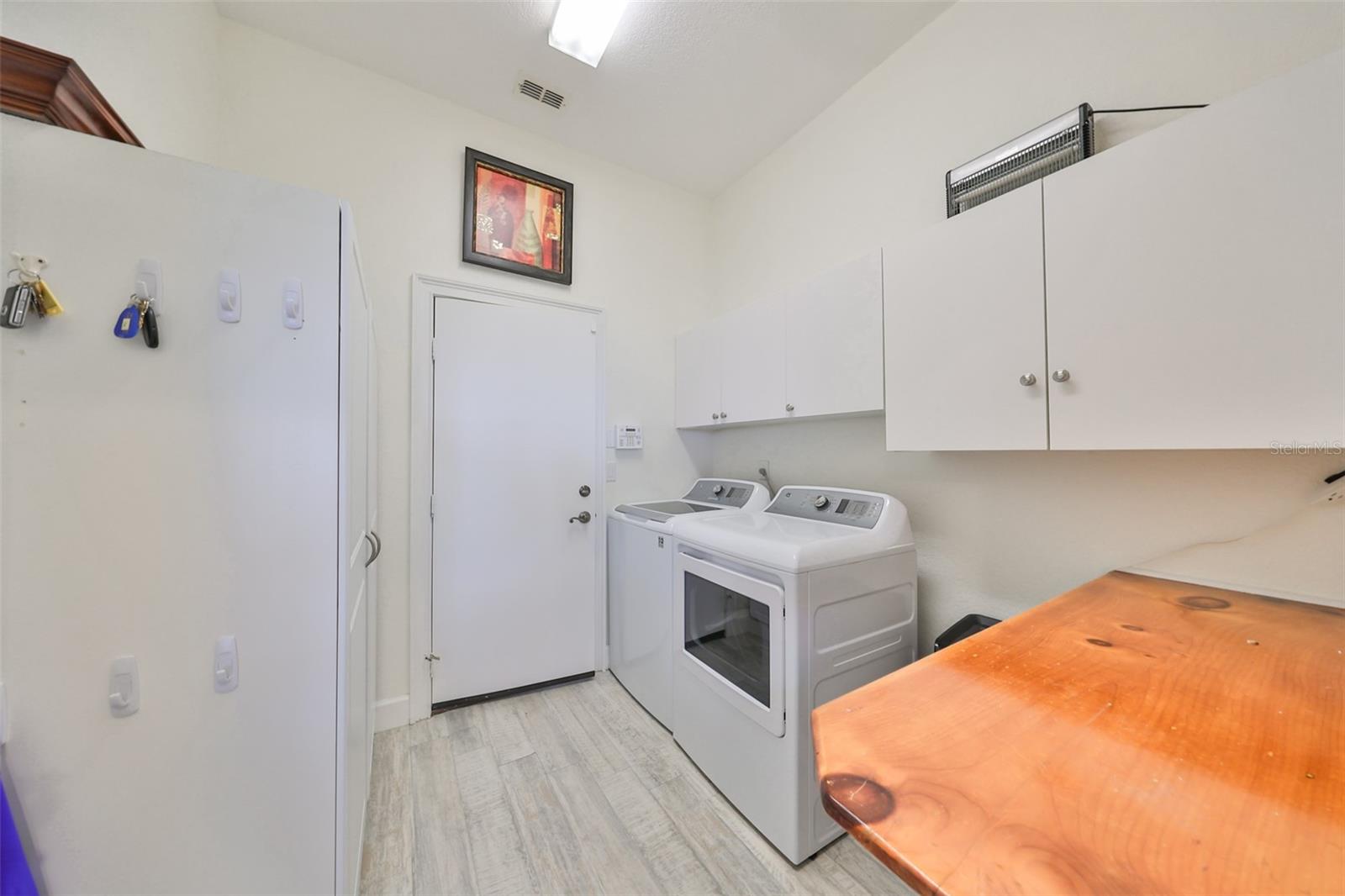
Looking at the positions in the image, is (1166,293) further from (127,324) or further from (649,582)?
(127,324)

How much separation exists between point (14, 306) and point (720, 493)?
92.0 inches

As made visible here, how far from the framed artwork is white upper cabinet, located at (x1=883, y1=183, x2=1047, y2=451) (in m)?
1.78

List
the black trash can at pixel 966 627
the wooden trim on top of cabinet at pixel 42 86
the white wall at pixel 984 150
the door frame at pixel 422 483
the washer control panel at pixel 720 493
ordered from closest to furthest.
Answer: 1. the wooden trim on top of cabinet at pixel 42 86
2. the white wall at pixel 984 150
3. the black trash can at pixel 966 627
4. the door frame at pixel 422 483
5. the washer control panel at pixel 720 493

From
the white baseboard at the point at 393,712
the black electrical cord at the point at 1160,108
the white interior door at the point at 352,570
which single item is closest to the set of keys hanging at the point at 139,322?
the white interior door at the point at 352,570

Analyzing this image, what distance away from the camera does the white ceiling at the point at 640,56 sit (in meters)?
1.78

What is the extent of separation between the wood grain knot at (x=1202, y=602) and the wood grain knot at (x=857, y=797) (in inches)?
45.9

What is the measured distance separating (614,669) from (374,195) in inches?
108

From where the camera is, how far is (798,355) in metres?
1.97

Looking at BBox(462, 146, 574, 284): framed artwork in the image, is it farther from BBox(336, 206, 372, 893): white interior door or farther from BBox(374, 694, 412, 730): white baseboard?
BBox(374, 694, 412, 730): white baseboard

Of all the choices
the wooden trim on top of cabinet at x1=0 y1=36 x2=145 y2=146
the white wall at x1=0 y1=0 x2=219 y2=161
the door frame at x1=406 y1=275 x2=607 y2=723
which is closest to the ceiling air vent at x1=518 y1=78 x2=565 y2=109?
the door frame at x1=406 y1=275 x2=607 y2=723

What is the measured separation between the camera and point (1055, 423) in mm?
1186

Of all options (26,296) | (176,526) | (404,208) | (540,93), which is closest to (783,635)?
(176,526)

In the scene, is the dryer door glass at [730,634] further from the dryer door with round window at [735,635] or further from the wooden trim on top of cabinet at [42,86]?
the wooden trim on top of cabinet at [42,86]

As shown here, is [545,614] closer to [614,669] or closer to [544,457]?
[614,669]
